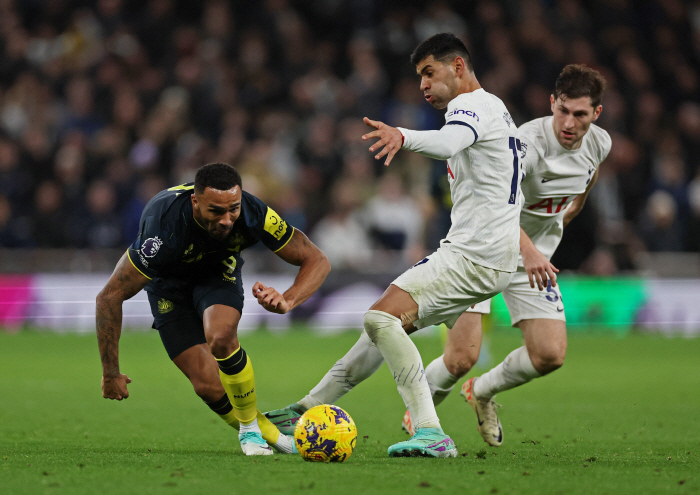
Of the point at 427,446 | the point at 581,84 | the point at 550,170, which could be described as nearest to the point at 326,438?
the point at 427,446

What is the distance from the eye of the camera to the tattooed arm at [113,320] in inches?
215

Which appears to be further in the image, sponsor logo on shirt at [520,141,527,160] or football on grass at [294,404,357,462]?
sponsor logo on shirt at [520,141,527,160]

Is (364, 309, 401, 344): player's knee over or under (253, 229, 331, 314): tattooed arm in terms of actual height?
under

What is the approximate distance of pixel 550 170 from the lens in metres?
6.27

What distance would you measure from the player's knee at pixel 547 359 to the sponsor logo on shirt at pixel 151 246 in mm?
2532

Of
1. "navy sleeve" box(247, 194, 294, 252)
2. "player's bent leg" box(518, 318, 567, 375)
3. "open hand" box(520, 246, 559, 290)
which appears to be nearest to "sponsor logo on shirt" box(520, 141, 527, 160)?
"open hand" box(520, 246, 559, 290)

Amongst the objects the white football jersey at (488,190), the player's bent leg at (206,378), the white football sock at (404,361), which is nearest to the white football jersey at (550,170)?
the white football jersey at (488,190)

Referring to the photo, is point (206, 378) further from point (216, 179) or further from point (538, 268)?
point (538, 268)

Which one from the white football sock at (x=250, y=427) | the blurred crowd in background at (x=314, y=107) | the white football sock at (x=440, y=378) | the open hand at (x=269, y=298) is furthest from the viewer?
the blurred crowd in background at (x=314, y=107)

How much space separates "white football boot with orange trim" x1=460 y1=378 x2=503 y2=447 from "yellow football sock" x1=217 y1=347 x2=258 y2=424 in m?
1.55

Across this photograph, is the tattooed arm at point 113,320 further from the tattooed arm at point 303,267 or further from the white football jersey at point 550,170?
the white football jersey at point 550,170

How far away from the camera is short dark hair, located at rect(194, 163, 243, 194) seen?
534cm

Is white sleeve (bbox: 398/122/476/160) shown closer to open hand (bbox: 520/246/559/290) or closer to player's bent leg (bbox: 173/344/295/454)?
open hand (bbox: 520/246/559/290)

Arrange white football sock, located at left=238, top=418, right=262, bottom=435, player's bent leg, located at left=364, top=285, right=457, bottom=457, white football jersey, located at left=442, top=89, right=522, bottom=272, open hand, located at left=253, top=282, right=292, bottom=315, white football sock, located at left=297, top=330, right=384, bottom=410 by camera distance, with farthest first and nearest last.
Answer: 1. white football sock, located at left=297, top=330, right=384, bottom=410
2. white football sock, located at left=238, top=418, right=262, bottom=435
3. white football jersey, located at left=442, top=89, right=522, bottom=272
4. player's bent leg, located at left=364, top=285, right=457, bottom=457
5. open hand, located at left=253, top=282, right=292, bottom=315
